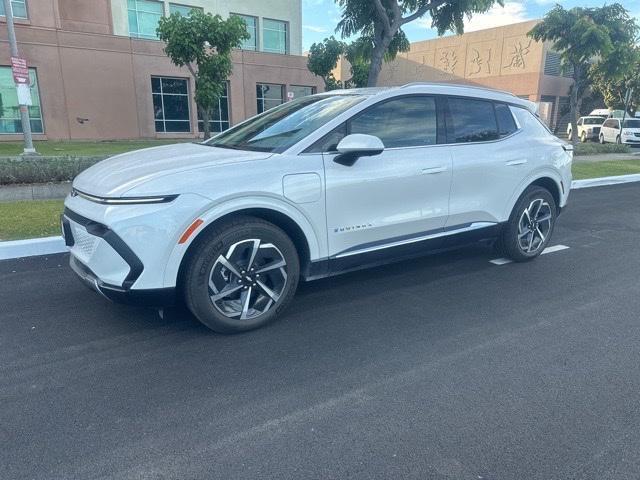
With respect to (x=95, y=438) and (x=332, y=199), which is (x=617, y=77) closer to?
(x=332, y=199)

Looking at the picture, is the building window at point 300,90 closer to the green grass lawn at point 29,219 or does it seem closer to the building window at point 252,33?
the building window at point 252,33

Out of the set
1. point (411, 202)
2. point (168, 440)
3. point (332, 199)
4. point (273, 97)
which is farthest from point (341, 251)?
point (273, 97)

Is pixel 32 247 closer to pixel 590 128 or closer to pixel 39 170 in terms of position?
pixel 39 170

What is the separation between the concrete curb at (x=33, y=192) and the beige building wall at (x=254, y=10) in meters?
18.9

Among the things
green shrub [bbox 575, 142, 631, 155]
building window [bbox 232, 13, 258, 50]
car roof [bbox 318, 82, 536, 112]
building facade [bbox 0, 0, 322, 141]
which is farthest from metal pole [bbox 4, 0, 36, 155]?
green shrub [bbox 575, 142, 631, 155]

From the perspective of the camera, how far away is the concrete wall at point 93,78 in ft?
69.6

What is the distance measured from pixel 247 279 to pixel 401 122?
188 centimetres

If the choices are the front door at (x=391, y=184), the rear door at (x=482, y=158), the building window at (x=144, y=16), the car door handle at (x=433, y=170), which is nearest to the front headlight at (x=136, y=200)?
the front door at (x=391, y=184)

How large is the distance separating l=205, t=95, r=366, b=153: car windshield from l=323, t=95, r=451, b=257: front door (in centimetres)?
24

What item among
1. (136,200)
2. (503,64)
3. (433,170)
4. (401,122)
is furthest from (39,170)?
(503,64)

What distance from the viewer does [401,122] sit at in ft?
13.4

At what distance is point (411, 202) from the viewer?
13.3 feet

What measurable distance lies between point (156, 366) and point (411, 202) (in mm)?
2355

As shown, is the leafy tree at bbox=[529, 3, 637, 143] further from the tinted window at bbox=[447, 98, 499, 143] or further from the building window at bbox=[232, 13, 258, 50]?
the tinted window at bbox=[447, 98, 499, 143]
